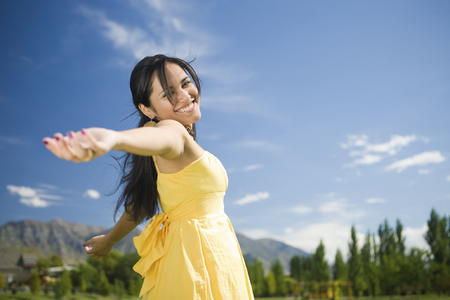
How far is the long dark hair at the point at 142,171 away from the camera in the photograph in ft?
6.61

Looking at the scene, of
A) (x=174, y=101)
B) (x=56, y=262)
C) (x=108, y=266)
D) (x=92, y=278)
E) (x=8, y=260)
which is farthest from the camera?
(x=8, y=260)

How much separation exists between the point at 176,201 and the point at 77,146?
0.84 m

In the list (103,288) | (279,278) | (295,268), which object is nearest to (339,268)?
(279,278)

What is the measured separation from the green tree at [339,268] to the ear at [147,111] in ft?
179

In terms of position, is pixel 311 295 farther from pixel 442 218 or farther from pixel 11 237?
pixel 11 237

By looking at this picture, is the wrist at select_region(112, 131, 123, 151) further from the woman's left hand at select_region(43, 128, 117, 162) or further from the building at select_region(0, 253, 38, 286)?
the building at select_region(0, 253, 38, 286)

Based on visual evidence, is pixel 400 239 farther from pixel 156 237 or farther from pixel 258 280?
pixel 156 237

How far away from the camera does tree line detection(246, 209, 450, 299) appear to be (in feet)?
125

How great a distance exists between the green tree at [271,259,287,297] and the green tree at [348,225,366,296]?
10.6 meters

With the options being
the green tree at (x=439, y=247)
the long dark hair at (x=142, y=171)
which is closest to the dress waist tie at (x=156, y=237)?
the long dark hair at (x=142, y=171)

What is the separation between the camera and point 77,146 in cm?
101

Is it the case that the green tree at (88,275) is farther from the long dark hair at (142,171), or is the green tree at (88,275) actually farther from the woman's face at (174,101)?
the woman's face at (174,101)

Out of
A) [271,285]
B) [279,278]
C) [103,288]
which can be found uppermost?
[279,278]

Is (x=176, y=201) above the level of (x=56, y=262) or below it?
above
